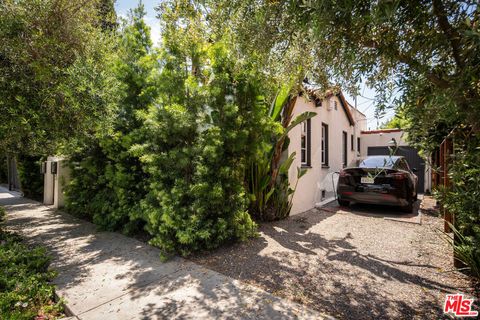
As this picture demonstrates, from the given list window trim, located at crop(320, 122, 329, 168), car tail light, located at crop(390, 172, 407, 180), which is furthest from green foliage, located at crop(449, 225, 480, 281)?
window trim, located at crop(320, 122, 329, 168)

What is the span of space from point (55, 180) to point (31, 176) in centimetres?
320

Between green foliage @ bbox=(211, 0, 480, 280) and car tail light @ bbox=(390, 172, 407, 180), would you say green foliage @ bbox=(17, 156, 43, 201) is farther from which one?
car tail light @ bbox=(390, 172, 407, 180)

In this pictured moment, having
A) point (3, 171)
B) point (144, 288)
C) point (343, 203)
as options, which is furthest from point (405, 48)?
point (3, 171)

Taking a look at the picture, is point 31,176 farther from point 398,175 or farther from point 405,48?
point 398,175

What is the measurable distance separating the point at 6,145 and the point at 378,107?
603 cm

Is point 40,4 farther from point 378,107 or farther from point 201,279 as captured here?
point 378,107

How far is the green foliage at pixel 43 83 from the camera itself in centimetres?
373

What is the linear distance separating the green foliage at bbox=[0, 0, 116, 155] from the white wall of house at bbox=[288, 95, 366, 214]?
4064mm

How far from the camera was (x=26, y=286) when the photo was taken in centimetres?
301

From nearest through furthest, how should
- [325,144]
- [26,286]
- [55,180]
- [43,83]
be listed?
[26,286] → [43,83] → [55,180] → [325,144]

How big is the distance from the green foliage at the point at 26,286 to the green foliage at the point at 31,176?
8.15 meters
